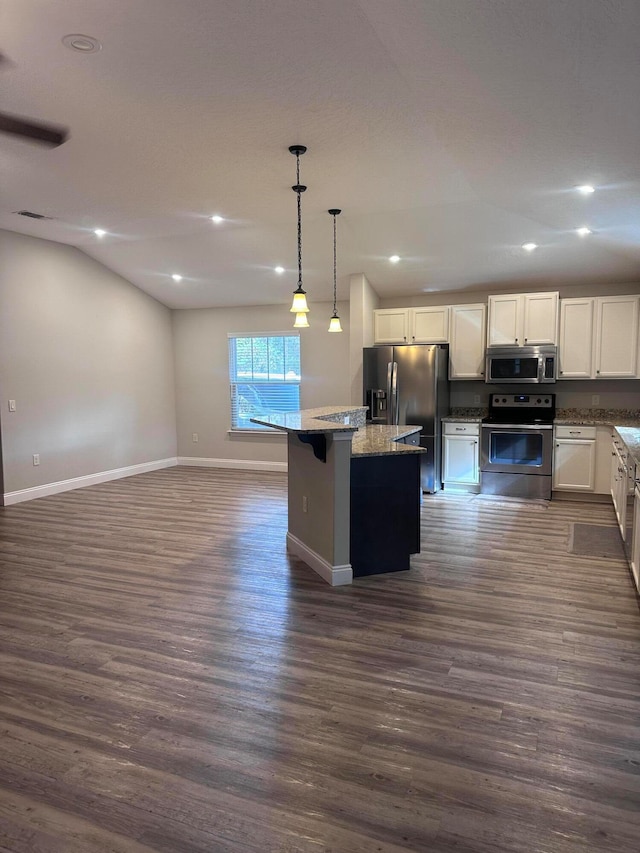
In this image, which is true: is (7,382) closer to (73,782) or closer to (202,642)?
(202,642)

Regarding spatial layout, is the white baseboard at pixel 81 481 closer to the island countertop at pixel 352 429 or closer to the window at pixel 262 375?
the window at pixel 262 375

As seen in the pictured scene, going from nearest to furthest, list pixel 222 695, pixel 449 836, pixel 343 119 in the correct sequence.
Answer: pixel 449 836, pixel 222 695, pixel 343 119

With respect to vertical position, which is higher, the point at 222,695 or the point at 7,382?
the point at 7,382

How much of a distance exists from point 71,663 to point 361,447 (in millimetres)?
2193

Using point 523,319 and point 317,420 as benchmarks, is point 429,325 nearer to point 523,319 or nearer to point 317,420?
point 523,319

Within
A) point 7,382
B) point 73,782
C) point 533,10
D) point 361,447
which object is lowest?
point 73,782

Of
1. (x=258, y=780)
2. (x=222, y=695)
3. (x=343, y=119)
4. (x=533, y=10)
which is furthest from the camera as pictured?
(x=343, y=119)

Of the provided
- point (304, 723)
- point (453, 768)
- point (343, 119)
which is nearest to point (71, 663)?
point (304, 723)

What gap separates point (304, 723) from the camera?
2188mm

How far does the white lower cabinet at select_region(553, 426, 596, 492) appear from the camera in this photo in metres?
5.86

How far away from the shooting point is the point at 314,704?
7.59ft

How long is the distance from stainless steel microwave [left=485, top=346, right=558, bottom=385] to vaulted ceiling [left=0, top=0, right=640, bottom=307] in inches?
35.1

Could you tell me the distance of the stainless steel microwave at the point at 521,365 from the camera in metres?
6.01

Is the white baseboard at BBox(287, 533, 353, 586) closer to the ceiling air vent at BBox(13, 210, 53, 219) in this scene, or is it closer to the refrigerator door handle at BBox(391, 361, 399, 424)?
the refrigerator door handle at BBox(391, 361, 399, 424)
